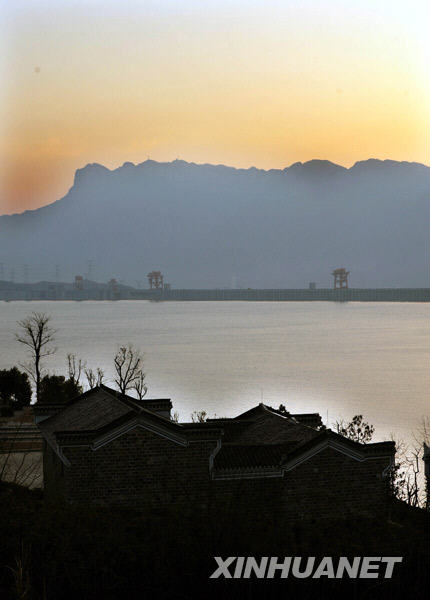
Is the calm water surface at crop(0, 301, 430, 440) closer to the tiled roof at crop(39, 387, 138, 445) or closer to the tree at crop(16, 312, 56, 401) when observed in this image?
the tree at crop(16, 312, 56, 401)

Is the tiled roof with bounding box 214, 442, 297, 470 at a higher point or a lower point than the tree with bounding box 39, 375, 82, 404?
higher

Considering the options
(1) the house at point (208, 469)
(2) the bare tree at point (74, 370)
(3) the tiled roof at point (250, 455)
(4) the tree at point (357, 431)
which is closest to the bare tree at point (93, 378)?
(2) the bare tree at point (74, 370)

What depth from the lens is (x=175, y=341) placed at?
163m

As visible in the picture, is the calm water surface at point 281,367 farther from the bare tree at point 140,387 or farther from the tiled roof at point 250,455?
the tiled roof at point 250,455

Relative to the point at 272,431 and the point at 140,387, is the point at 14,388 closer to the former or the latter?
the point at 140,387

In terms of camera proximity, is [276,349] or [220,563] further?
[276,349]

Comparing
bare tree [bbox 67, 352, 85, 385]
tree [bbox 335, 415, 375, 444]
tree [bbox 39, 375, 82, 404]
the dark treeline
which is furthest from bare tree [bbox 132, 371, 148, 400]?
the dark treeline

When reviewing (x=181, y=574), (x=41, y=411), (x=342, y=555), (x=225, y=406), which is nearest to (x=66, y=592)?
(x=181, y=574)

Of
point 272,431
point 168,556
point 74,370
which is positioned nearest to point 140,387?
point 74,370

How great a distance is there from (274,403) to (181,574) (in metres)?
70.3

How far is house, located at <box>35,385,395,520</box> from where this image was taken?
58.3 feet

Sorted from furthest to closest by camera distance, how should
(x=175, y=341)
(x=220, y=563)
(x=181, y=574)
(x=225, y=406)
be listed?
(x=175, y=341)
(x=225, y=406)
(x=181, y=574)
(x=220, y=563)

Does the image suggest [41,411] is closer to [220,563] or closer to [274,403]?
[220,563]

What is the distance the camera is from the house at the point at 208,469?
1778 cm
